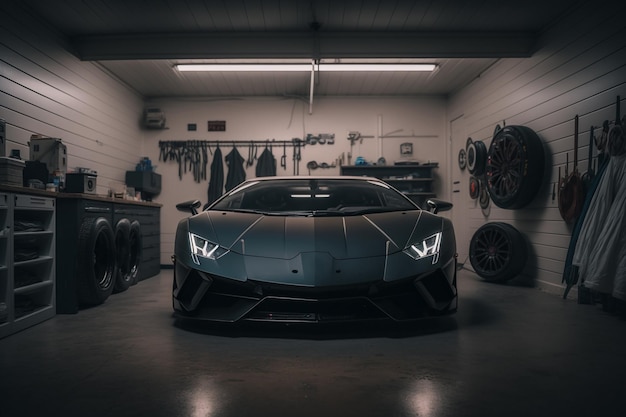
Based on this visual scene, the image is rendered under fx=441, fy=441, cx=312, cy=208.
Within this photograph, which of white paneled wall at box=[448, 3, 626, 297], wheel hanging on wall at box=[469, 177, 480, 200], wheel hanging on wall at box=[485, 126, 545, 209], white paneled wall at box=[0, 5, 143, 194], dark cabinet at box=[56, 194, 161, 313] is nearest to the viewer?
dark cabinet at box=[56, 194, 161, 313]

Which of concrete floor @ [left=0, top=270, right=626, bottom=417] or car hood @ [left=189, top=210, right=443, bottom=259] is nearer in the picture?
concrete floor @ [left=0, top=270, right=626, bottom=417]

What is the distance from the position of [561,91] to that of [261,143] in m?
4.69

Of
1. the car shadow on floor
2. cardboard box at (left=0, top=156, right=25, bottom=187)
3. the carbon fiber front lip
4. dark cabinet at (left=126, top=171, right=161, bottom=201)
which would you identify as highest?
dark cabinet at (left=126, top=171, right=161, bottom=201)

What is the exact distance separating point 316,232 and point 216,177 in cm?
534

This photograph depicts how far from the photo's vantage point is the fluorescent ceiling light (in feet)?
19.6

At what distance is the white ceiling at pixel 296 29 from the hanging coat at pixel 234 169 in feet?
5.84

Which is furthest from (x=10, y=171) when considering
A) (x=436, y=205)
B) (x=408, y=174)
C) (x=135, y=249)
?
(x=408, y=174)

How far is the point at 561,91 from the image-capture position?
441 centimetres

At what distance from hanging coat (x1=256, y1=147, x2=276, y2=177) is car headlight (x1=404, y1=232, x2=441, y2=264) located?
5.15m

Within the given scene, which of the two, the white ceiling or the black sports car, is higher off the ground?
the white ceiling

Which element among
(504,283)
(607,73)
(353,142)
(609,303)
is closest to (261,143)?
(353,142)

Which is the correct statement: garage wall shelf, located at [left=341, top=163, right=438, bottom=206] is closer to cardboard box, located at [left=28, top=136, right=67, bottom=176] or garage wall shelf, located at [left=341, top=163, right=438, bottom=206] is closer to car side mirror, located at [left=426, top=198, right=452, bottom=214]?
car side mirror, located at [left=426, top=198, right=452, bottom=214]

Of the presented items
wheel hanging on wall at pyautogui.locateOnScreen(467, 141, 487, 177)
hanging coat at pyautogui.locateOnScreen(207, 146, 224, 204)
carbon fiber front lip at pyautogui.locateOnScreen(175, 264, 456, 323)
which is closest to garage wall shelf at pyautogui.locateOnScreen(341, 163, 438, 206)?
wheel hanging on wall at pyautogui.locateOnScreen(467, 141, 487, 177)

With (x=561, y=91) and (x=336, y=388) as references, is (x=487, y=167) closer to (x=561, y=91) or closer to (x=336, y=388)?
(x=561, y=91)
